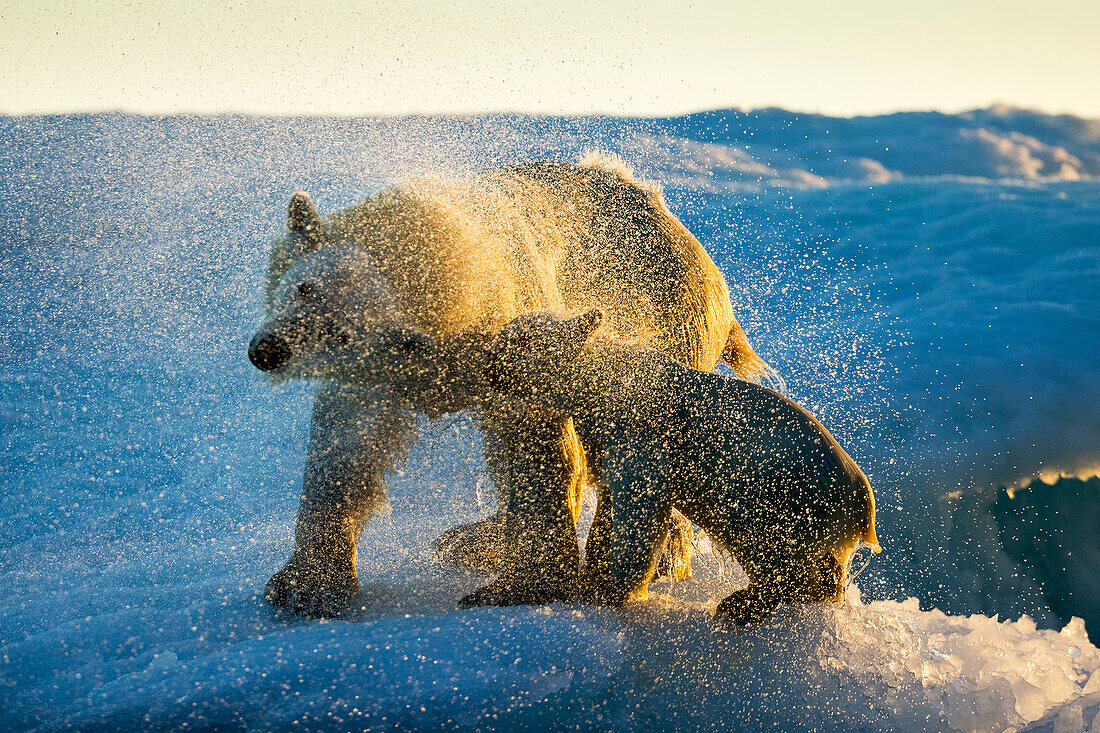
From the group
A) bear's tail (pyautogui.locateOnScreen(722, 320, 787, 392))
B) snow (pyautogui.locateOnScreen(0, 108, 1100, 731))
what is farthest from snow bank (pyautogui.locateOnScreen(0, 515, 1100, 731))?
bear's tail (pyautogui.locateOnScreen(722, 320, 787, 392))

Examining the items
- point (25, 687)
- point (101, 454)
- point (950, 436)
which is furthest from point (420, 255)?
point (950, 436)

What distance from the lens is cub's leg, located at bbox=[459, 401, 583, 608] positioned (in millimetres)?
1822

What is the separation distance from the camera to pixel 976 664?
6.33ft

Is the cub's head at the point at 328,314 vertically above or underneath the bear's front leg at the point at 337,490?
above

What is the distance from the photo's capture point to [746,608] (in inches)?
70.0

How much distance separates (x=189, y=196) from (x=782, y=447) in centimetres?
515

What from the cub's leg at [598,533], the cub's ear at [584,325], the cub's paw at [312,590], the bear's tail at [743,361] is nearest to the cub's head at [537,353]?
the cub's ear at [584,325]

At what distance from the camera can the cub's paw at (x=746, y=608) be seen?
5.81 feet

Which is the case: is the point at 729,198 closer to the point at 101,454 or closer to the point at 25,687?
the point at 101,454

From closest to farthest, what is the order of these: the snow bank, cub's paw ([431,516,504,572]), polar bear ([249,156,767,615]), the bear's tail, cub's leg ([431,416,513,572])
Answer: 1. the snow bank
2. polar bear ([249,156,767,615])
3. cub's leg ([431,416,513,572])
4. cub's paw ([431,516,504,572])
5. the bear's tail

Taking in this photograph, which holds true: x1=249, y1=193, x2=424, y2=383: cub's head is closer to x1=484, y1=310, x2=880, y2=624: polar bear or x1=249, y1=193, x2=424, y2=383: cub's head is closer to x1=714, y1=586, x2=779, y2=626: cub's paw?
x1=484, y1=310, x2=880, y2=624: polar bear

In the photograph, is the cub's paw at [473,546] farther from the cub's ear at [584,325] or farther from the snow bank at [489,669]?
the cub's ear at [584,325]

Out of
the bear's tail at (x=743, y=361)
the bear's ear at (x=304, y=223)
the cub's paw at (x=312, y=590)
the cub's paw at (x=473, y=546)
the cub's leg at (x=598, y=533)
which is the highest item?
the bear's ear at (x=304, y=223)

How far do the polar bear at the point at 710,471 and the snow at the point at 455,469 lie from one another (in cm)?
11
